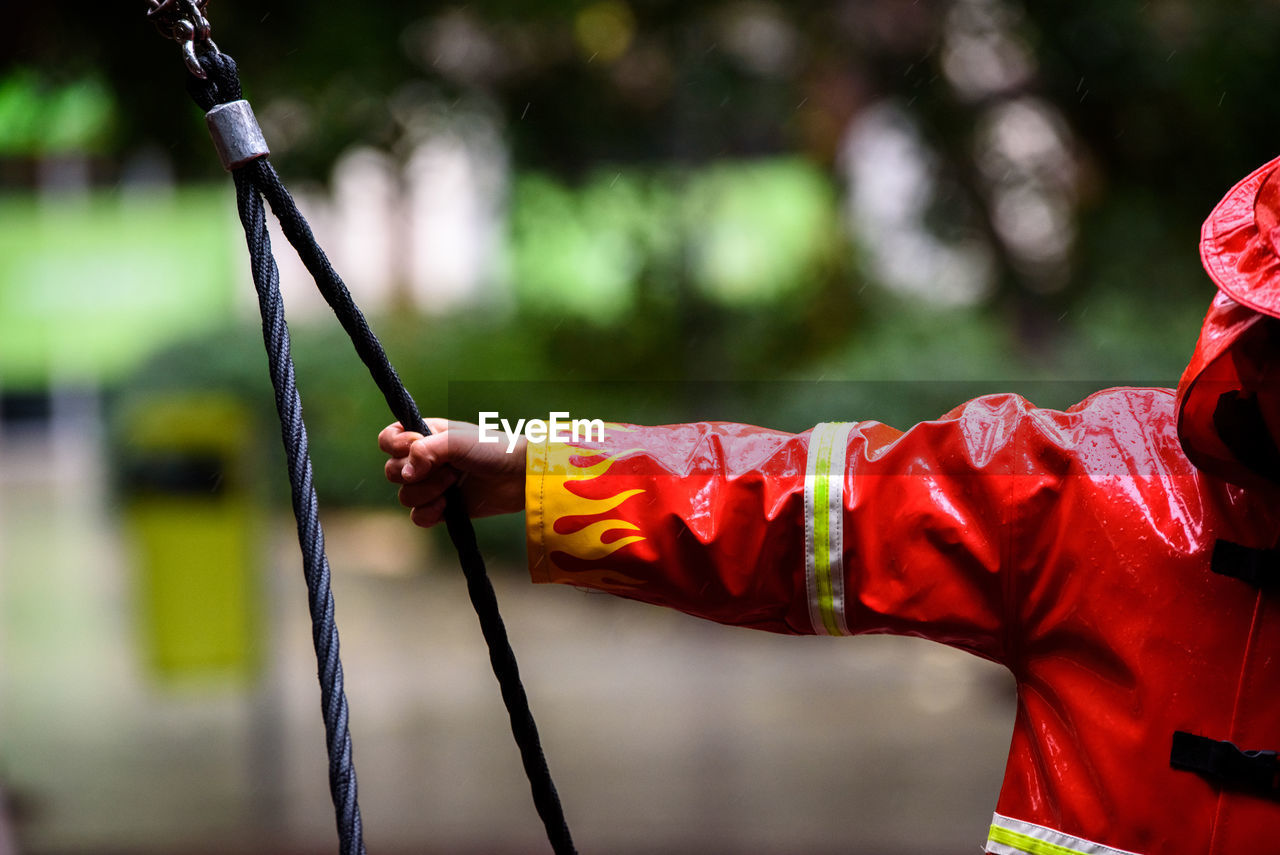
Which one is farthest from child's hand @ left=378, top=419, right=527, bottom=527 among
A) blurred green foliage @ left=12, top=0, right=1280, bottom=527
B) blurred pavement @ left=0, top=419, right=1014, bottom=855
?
blurred pavement @ left=0, top=419, right=1014, bottom=855

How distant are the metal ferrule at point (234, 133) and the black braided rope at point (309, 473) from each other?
0.7 inches

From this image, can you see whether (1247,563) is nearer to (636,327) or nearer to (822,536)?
(822,536)

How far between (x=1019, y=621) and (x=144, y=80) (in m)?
3.78

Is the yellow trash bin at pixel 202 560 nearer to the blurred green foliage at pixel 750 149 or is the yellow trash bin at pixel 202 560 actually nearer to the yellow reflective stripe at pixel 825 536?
the blurred green foliage at pixel 750 149

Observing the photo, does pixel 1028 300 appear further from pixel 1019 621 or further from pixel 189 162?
pixel 1019 621

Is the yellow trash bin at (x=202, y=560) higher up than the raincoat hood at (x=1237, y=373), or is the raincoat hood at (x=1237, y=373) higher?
the raincoat hood at (x=1237, y=373)

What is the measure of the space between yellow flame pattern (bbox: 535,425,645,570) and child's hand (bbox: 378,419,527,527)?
0.06 metres

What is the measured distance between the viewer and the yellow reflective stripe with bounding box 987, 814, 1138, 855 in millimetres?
1456

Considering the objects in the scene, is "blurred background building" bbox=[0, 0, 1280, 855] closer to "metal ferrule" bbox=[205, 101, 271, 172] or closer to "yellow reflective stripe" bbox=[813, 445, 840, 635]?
"metal ferrule" bbox=[205, 101, 271, 172]

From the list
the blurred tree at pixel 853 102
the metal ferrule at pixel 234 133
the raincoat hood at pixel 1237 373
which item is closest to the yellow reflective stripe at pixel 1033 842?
the raincoat hood at pixel 1237 373

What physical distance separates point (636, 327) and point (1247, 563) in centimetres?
514

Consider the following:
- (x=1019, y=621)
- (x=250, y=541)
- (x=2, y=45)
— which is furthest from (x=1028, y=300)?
(x=1019, y=621)

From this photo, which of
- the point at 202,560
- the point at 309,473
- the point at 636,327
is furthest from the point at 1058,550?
the point at 636,327

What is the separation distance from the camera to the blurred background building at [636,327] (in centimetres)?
463
